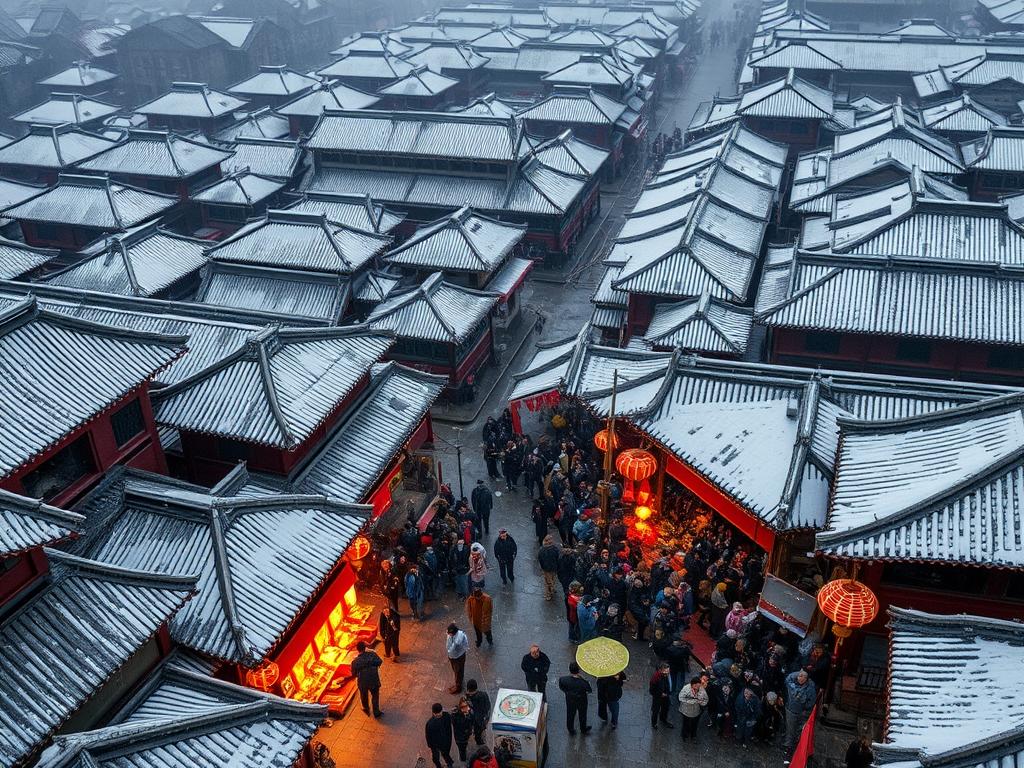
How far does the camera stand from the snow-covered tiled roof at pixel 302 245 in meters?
34.1

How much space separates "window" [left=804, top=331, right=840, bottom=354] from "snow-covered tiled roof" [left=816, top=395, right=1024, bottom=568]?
8.99m

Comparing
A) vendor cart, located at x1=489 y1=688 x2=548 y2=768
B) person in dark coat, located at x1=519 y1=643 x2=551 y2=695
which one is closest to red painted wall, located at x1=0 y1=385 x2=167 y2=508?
vendor cart, located at x1=489 y1=688 x2=548 y2=768

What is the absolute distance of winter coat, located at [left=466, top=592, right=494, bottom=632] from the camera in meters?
20.0

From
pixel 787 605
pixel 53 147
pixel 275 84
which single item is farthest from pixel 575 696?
pixel 275 84

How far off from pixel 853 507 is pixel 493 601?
31.7 ft

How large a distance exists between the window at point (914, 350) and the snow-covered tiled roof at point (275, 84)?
1943 inches

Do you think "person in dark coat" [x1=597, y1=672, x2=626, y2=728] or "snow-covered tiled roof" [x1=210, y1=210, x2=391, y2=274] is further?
"snow-covered tiled roof" [x1=210, y1=210, x2=391, y2=274]

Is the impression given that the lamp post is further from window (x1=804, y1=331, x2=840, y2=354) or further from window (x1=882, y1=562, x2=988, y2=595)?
window (x1=804, y1=331, x2=840, y2=354)

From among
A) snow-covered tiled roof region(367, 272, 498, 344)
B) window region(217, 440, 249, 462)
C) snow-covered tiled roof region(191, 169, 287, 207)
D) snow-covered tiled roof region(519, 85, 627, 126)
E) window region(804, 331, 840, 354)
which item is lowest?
window region(217, 440, 249, 462)

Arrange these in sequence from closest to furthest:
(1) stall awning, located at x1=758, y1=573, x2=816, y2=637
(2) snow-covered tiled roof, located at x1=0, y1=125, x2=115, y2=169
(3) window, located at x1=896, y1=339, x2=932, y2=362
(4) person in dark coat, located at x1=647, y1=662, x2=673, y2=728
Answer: (4) person in dark coat, located at x1=647, y1=662, x2=673, y2=728 < (1) stall awning, located at x1=758, y1=573, x2=816, y2=637 < (3) window, located at x1=896, y1=339, x2=932, y2=362 < (2) snow-covered tiled roof, located at x1=0, y1=125, x2=115, y2=169

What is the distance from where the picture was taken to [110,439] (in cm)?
1927

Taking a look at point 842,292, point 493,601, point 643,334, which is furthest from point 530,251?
point 493,601

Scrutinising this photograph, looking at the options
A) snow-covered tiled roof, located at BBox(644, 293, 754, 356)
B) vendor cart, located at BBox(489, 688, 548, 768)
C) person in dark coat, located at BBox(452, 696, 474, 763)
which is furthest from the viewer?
snow-covered tiled roof, located at BBox(644, 293, 754, 356)

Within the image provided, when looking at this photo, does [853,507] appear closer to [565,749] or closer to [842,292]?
[565,749]
